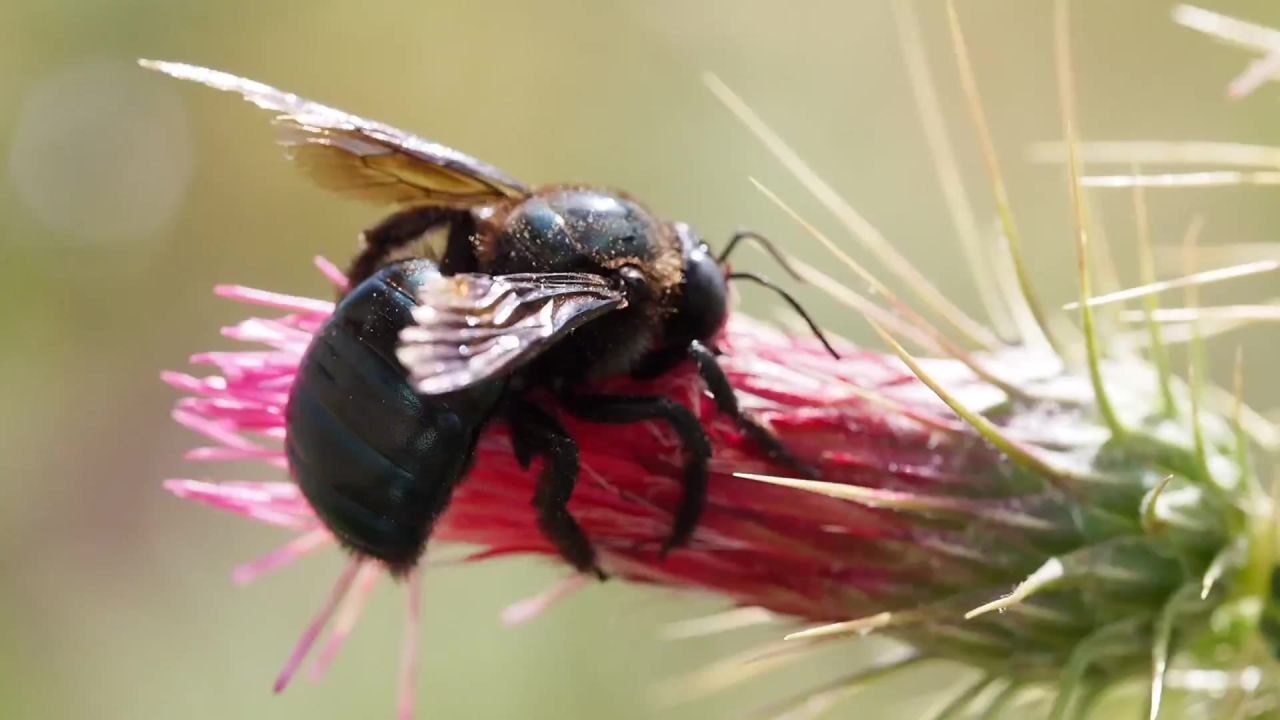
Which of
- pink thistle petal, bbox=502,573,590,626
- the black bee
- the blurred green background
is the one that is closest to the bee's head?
the black bee

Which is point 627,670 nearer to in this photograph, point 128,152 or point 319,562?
point 319,562

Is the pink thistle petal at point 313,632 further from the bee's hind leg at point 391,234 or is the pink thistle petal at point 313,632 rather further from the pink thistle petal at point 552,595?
the bee's hind leg at point 391,234

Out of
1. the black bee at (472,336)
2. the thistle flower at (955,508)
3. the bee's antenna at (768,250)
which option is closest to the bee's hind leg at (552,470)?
the black bee at (472,336)

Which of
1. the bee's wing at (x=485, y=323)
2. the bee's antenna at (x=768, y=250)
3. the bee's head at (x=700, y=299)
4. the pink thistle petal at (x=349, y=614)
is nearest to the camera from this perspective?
the bee's wing at (x=485, y=323)

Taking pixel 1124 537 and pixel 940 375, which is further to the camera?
pixel 940 375

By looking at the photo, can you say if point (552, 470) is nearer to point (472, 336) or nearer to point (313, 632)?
point (472, 336)

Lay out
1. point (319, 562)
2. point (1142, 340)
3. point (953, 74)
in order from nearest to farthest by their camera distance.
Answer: point (1142, 340), point (319, 562), point (953, 74)

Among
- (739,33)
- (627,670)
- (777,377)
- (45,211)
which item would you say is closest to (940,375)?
(777,377)

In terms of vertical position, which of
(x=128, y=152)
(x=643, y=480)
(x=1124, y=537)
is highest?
(x=1124, y=537)

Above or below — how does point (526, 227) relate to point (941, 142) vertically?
below

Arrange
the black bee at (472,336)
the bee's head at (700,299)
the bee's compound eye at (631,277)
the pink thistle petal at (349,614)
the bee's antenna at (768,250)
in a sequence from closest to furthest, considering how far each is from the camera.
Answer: the black bee at (472,336) < the bee's compound eye at (631,277) < the bee's head at (700,299) < the bee's antenna at (768,250) < the pink thistle petal at (349,614)
